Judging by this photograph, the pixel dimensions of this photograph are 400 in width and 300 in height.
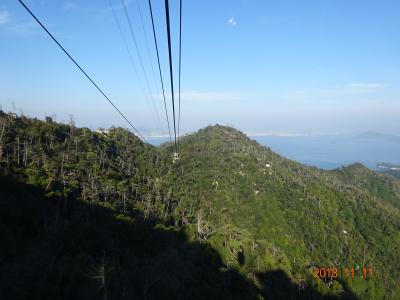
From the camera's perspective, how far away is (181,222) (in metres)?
61.2

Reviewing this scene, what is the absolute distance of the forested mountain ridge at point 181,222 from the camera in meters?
21.7

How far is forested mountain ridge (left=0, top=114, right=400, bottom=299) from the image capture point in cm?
2170

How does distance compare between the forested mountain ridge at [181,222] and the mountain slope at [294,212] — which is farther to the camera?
the mountain slope at [294,212]

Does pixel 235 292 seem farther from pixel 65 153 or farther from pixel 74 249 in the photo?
pixel 65 153

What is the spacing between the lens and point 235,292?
106 ft
